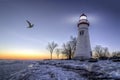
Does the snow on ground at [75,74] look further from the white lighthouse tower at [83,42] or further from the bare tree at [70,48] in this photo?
the bare tree at [70,48]

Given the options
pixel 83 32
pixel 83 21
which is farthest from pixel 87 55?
pixel 83 21

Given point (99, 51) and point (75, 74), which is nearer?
point (75, 74)

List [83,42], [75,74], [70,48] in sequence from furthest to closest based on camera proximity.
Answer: [70,48] < [83,42] < [75,74]

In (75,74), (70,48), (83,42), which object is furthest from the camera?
(70,48)

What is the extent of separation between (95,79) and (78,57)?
2414cm

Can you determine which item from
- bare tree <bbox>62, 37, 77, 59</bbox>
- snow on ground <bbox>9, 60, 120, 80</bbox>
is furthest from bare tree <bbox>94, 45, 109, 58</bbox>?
snow on ground <bbox>9, 60, 120, 80</bbox>

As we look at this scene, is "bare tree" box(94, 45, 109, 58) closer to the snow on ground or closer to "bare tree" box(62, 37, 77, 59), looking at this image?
"bare tree" box(62, 37, 77, 59)

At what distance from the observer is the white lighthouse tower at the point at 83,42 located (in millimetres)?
31906

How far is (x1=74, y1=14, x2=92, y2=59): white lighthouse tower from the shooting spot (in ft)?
105

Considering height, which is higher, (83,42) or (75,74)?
(83,42)

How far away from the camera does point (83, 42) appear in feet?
106

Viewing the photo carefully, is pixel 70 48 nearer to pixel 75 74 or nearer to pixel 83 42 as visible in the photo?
pixel 83 42

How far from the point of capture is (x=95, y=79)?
362 inches

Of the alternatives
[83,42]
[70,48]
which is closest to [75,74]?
[83,42]
